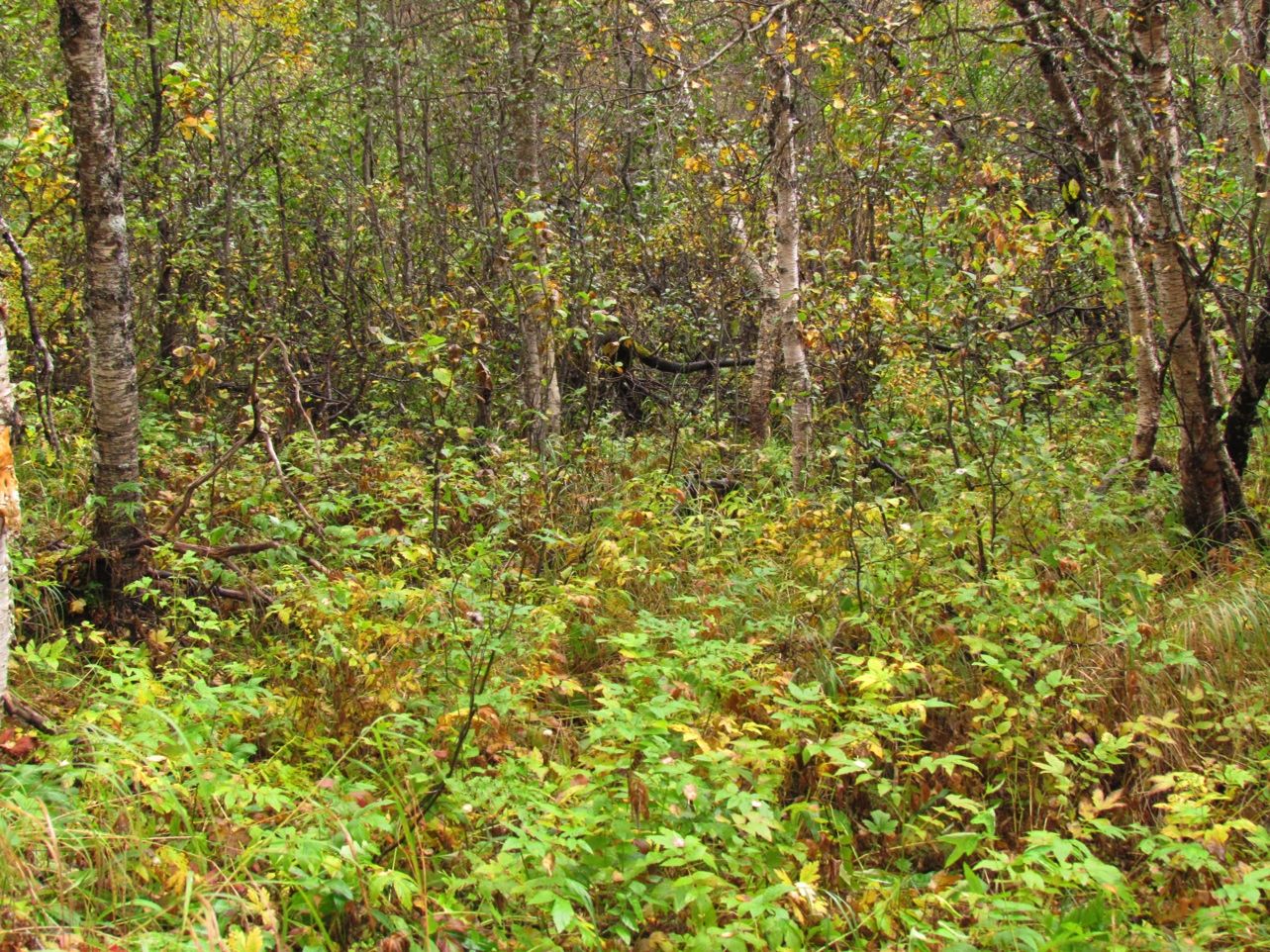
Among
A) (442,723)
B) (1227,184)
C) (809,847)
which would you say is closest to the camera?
(809,847)

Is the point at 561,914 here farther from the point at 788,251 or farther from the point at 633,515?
the point at 788,251

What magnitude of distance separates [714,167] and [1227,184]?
405 cm


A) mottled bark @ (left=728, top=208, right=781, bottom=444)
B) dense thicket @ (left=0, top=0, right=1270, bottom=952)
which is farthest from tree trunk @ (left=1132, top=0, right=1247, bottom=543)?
mottled bark @ (left=728, top=208, right=781, bottom=444)

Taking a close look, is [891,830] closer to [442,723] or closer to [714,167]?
[442,723]

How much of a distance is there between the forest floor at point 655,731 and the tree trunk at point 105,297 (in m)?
0.28

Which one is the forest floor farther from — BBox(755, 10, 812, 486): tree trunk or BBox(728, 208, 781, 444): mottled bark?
BBox(728, 208, 781, 444): mottled bark

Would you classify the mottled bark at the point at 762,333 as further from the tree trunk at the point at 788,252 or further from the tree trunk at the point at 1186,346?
the tree trunk at the point at 1186,346

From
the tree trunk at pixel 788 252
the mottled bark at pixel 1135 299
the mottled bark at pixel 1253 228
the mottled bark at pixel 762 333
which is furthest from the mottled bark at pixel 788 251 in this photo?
the mottled bark at pixel 1253 228

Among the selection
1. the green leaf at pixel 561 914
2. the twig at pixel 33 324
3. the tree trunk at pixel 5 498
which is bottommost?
the green leaf at pixel 561 914

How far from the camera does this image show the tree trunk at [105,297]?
14.7 feet

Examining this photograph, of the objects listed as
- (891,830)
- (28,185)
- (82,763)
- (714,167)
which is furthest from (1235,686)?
(28,185)

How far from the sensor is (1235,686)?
393 centimetres

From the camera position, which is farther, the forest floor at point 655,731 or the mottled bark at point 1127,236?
the mottled bark at point 1127,236

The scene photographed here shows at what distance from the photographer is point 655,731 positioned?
3320 millimetres
